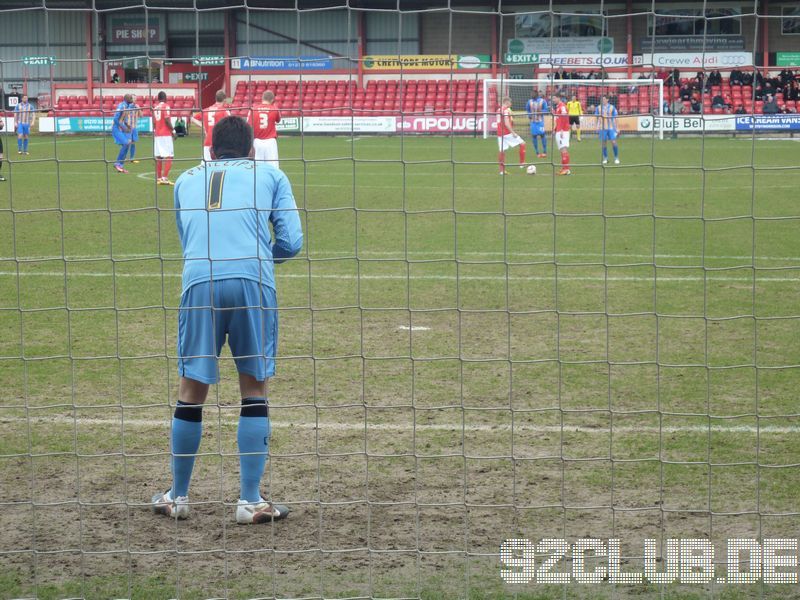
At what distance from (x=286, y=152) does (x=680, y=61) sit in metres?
21.6

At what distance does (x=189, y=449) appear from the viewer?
15.3 feet

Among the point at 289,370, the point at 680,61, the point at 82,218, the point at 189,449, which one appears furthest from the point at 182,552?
the point at 680,61

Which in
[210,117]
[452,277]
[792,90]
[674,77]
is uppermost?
[674,77]

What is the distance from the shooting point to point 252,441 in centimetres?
462

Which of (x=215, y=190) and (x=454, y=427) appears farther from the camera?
(x=454, y=427)

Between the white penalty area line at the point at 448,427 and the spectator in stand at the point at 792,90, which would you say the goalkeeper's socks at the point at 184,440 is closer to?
the white penalty area line at the point at 448,427

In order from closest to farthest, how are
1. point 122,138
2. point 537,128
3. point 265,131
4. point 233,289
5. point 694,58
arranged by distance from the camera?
point 233,289, point 122,138, point 265,131, point 537,128, point 694,58

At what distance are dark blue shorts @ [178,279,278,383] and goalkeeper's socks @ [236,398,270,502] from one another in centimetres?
15

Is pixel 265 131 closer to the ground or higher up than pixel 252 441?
higher up

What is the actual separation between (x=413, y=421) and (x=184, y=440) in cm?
137

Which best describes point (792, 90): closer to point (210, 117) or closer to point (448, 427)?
point (210, 117)

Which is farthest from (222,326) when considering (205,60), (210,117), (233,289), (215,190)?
(210,117)

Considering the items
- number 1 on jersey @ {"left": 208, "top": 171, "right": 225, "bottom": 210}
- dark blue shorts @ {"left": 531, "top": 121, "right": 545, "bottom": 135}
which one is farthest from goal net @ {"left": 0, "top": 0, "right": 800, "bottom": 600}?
dark blue shorts @ {"left": 531, "top": 121, "right": 545, "bottom": 135}

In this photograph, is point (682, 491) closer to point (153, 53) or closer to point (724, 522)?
point (724, 522)
